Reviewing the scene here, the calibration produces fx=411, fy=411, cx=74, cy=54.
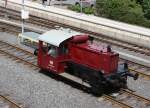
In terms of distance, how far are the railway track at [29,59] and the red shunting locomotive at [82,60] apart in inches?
24.2

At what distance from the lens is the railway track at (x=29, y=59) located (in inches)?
735

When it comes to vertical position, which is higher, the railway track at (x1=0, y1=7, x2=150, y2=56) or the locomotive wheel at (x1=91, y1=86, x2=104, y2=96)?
the railway track at (x1=0, y1=7, x2=150, y2=56)

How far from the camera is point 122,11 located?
3941cm

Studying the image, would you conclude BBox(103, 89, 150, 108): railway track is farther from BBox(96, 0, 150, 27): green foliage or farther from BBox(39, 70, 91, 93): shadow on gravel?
BBox(96, 0, 150, 27): green foliage

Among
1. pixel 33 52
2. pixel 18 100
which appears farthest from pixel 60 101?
pixel 33 52

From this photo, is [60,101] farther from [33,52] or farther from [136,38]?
[136,38]

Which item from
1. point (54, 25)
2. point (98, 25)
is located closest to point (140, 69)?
point (98, 25)

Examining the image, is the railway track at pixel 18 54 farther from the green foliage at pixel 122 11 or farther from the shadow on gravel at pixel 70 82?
the green foliage at pixel 122 11

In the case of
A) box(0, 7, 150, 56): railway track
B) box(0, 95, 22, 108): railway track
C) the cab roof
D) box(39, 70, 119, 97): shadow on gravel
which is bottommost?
box(0, 95, 22, 108): railway track

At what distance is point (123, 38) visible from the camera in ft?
102

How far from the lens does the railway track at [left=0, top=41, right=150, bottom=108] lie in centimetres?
1866

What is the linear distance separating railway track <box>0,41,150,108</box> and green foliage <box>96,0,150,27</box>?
14.2 m

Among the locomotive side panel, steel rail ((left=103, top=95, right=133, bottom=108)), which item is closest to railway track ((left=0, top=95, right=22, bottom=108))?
the locomotive side panel

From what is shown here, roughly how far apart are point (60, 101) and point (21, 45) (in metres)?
9.84
